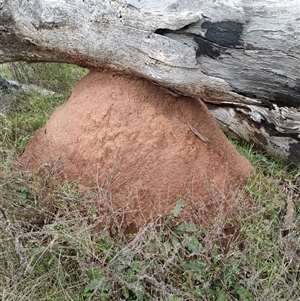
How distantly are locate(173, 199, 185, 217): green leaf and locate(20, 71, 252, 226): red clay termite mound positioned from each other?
2.6 inches

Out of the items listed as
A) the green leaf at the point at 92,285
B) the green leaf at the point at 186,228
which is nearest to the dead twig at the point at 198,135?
the green leaf at the point at 186,228

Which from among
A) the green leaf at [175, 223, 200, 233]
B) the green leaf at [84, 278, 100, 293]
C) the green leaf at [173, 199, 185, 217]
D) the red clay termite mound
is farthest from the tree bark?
the green leaf at [84, 278, 100, 293]

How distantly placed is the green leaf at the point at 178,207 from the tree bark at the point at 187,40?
→ 56 cm

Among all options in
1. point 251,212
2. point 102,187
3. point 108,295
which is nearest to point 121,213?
point 102,187

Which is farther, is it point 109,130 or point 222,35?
point 109,130

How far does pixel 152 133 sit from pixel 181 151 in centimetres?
18

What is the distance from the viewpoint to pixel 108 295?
2.56 metres

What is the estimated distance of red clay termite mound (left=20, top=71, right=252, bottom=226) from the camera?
116 inches

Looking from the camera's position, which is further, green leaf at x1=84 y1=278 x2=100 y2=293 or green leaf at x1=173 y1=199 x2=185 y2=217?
green leaf at x1=173 y1=199 x2=185 y2=217

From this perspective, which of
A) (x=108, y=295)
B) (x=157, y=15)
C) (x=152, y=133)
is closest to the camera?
(x=108, y=295)

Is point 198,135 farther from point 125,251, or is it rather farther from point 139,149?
point 125,251

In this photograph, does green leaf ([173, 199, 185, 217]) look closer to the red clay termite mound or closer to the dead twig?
the red clay termite mound

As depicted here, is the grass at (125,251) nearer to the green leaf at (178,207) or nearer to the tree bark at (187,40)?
the green leaf at (178,207)

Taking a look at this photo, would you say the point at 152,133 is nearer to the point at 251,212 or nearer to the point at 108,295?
the point at 251,212
